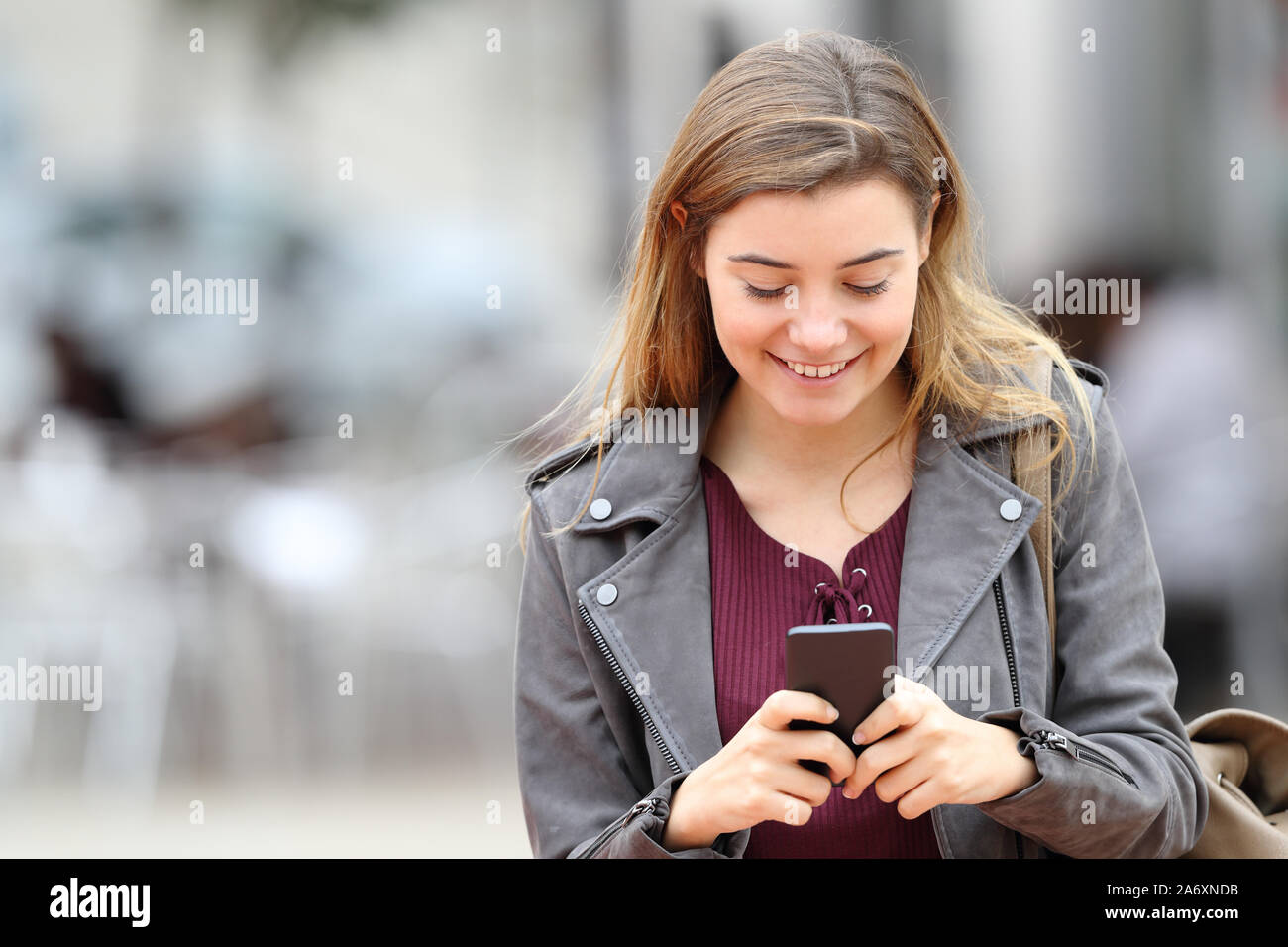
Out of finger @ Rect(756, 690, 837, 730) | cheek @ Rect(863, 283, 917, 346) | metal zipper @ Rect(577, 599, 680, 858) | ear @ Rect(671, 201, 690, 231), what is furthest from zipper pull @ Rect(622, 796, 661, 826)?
ear @ Rect(671, 201, 690, 231)

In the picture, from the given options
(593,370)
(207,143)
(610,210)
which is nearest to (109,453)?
(207,143)

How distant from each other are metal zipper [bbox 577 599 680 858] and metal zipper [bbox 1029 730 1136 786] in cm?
42

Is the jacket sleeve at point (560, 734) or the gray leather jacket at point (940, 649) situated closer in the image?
the gray leather jacket at point (940, 649)

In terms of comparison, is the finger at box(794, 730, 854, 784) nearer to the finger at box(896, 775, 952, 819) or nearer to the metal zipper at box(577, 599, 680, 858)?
the finger at box(896, 775, 952, 819)

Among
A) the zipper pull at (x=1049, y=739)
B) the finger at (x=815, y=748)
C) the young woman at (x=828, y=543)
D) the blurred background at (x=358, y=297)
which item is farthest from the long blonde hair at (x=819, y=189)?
the blurred background at (x=358, y=297)

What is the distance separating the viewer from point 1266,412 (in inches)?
147

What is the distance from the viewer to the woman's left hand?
1.35 meters

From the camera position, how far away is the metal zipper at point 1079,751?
1388mm

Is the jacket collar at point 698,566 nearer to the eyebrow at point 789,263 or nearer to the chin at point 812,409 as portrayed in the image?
the chin at point 812,409

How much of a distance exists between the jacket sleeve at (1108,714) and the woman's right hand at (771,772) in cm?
19

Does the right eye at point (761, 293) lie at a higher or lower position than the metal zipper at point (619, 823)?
higher

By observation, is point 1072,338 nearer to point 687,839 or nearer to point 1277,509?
point 1277,509

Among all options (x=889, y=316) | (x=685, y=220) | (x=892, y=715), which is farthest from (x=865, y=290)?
(x=892, y=715)

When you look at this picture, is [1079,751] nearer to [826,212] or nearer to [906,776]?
[906,776]
